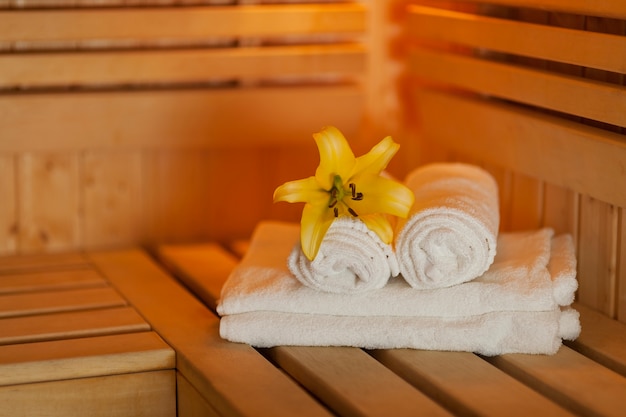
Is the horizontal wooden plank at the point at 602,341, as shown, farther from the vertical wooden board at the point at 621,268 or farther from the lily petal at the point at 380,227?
the lily petal at the point at 380,227

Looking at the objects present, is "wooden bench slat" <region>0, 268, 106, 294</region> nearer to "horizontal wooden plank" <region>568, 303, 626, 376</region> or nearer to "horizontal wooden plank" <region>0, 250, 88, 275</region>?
"horizontal wooden plank" <region>0, 250, 88, 275</region>

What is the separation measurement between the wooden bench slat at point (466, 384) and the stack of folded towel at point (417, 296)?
3 centimetres

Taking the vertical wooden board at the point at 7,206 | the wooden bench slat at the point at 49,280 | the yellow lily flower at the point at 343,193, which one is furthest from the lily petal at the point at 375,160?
the vertical wooden board at the point at 7,206

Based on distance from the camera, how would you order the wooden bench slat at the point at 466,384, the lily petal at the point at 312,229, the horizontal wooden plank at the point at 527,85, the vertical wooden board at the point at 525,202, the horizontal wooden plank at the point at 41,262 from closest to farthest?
1. the wooden bench slat at the point at 466,384
2. the lily petal at the point at 312,229
3. the horizontal wooden plank at the point at 527,85
4. the vertical wooden board at the point at 525,202
5. the horizontal wooden plank at the point at 41,262

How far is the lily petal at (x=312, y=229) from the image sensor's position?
150 centimetres

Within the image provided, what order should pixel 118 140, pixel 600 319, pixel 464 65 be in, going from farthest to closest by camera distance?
pixel 118 140 → pixel 464 65 → pixel 600 319

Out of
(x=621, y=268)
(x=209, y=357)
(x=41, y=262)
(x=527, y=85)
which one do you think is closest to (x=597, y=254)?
(x=621, y=268)

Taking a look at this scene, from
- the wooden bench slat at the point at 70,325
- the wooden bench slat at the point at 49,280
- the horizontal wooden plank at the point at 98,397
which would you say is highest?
the wooden bench slat at the point at 70,325

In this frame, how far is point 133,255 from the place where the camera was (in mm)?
2152

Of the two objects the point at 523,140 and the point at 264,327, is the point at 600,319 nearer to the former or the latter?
the point at 523,140

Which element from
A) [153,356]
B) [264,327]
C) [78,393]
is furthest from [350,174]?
[78,393]

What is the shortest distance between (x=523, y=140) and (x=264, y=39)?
0.67m

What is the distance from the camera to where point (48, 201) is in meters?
2.18

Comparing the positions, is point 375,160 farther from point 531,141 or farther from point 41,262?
point 41,262
